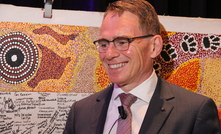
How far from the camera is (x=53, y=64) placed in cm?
217

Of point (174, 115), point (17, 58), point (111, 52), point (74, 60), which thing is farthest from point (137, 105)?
point (17, 58)

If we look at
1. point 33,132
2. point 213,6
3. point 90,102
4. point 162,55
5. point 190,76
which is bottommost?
point 33,132

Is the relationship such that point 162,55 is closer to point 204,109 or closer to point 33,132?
point 204,109

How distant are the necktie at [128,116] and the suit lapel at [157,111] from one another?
9 centimetres

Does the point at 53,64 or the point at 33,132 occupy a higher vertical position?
the point at 53,64

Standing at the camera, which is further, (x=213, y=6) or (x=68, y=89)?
(x=213, y=6)

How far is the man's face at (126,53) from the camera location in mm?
1747

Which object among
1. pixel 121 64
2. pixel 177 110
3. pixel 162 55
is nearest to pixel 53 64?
pixel 121 64

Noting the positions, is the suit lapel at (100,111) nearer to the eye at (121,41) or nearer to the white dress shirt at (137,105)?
the white dress shirt at (137,105)

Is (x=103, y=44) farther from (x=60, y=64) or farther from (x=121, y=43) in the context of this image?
(x=60, y=64)

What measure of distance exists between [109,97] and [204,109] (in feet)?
1.96

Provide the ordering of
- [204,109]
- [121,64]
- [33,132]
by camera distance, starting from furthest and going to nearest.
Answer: [33,132], [121,64], [204,109]

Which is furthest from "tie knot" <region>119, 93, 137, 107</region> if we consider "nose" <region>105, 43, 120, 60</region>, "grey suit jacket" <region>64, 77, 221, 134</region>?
"nose" <region>105, 43, 120, 60</region>

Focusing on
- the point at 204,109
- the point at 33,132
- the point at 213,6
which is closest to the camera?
the point at 204,109
